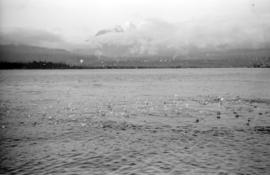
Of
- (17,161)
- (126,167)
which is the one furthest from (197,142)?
(17,161)

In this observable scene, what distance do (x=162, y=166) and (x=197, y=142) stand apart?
6.24m

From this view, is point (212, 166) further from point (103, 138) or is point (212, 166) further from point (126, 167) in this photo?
point (103, 138)

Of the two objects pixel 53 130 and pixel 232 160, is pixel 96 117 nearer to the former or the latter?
pixel 53 130

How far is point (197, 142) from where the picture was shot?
930 inches

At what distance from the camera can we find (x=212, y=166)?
18.4 metres

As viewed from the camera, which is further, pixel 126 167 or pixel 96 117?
pixel 96 117

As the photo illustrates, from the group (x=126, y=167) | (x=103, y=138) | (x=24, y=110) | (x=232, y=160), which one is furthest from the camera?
(x=24, y=110)

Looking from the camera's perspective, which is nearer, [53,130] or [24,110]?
[53,130]

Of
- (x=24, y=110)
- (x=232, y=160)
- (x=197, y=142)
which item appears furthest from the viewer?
(x=24, y=110)

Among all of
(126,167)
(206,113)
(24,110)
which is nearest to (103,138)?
(126,167)

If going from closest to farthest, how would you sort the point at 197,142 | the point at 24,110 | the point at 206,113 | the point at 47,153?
the point at 47,153, the point at 197,142, the point at 206,113, the point at 24,110

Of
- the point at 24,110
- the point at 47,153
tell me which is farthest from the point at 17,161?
the point at 24,110

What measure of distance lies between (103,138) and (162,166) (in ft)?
27.3

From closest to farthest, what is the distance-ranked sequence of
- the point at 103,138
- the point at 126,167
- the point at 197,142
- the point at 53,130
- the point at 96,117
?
the point at 126,167 < the point at 197,142 < the point at 103,138 < the point at 53,130 < the point at 96,117
